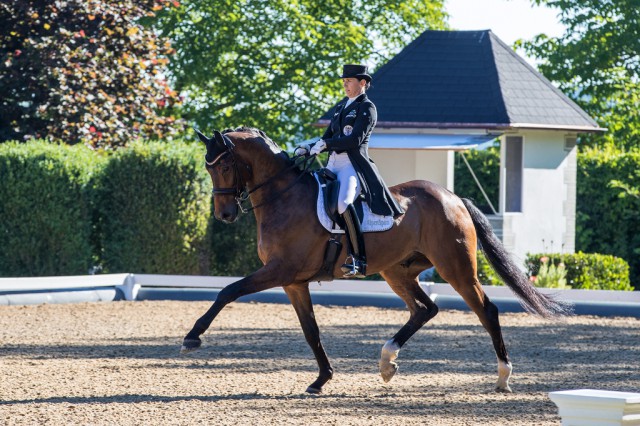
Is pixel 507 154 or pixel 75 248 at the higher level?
pixel 507 154

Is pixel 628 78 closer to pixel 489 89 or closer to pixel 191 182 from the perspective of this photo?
pixel 489 89

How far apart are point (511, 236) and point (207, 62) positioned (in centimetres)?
1149

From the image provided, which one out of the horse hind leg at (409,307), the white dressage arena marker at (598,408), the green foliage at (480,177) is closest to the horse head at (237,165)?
the horse hind leg at (409,307)

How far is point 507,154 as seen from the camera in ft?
71.8

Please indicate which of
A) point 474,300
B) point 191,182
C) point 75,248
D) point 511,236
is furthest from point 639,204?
point 474,300

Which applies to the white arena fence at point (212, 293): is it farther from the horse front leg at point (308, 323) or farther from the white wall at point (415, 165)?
the horse front leg at point (308, 323)

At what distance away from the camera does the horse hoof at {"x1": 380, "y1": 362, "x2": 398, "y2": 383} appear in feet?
29.6

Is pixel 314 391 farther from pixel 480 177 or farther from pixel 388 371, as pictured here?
pixel 480 177

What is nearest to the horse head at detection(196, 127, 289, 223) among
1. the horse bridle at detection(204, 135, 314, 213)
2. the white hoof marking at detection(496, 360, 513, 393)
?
the horse bridle at detection(204, 135, 314, 213)

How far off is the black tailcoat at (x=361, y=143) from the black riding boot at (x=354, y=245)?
22 cm

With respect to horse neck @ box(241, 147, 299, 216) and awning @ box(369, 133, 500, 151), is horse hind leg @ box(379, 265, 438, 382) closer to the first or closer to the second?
horse neck @ box(241, 147, 299, 216)

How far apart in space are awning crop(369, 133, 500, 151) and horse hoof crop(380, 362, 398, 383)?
35.6 feet

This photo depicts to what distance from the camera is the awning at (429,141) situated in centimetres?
1964

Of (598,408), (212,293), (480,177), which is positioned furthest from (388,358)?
(480,177)
